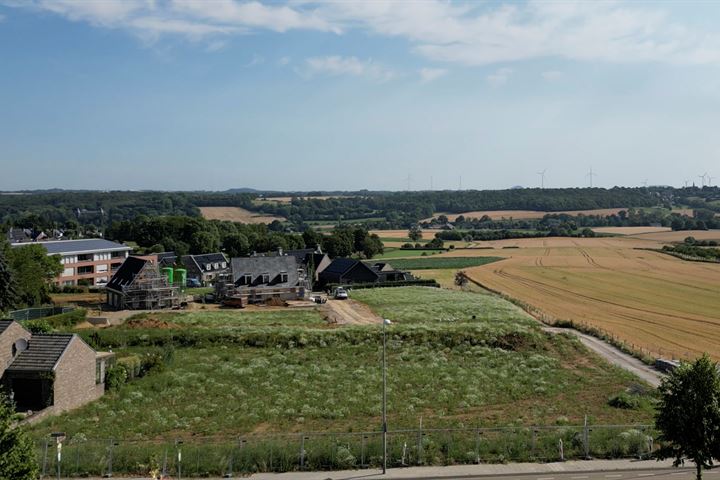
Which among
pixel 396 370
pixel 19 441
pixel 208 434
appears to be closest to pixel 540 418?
pixel 396 370

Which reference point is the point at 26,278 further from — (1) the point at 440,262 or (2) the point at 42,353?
(1) the point at 440,262

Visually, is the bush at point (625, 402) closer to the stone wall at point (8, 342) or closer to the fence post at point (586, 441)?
the fence post at point (586, 441)

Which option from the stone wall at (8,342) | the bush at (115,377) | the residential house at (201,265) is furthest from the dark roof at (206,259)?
the stone wall at (8,342)

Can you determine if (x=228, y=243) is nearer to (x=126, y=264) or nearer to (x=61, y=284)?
(x=61, y=284)

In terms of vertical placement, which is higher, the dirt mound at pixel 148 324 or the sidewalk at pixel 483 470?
the sidewalk at pixel 483 470

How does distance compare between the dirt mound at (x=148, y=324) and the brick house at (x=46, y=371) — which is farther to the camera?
the dirt mound at (x=148, y=324)

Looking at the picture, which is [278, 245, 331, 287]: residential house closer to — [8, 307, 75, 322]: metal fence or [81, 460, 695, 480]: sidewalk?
[8, 307, 75, 322]: metal fence

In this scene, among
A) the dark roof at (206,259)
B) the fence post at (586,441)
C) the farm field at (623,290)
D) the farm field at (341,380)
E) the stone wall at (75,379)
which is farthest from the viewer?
the dark roof at (206,259)

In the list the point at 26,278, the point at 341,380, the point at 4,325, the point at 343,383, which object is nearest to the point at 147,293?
the point at 26,278
